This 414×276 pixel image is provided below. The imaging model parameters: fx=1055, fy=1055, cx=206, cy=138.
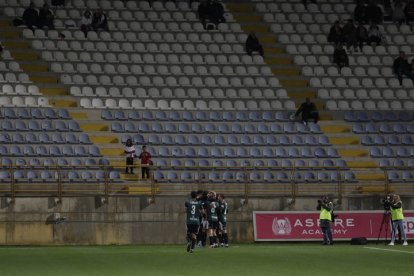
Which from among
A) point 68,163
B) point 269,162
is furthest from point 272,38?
point 68,163

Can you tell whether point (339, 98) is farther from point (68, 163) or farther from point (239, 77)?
point (68, 163)

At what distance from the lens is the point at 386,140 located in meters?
43.5

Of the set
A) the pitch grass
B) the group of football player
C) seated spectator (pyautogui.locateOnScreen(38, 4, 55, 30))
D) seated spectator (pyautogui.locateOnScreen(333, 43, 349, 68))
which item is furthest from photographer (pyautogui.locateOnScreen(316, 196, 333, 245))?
seated spectator (pyautogui.locateOnScreen(38, 4, 55, 30))

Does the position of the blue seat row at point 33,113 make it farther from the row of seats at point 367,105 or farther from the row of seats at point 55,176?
the row of seats at point 367,105

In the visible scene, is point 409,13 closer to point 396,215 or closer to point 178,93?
point 178,93

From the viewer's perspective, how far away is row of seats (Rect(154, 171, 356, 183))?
39281 millimetres

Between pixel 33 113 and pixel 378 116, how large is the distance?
14455 mm

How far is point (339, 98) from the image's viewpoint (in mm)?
45125

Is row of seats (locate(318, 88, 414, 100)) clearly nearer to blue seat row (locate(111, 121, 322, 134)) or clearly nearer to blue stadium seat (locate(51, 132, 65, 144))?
blue seat row (locate(111, 121, 322, 134))

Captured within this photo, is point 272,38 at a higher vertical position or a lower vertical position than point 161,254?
higher

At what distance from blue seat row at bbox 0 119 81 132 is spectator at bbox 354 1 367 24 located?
15626 mm

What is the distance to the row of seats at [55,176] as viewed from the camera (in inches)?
1464

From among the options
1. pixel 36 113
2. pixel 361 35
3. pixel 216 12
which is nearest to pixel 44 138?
pixel 36 113

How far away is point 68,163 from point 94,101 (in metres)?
3.82
